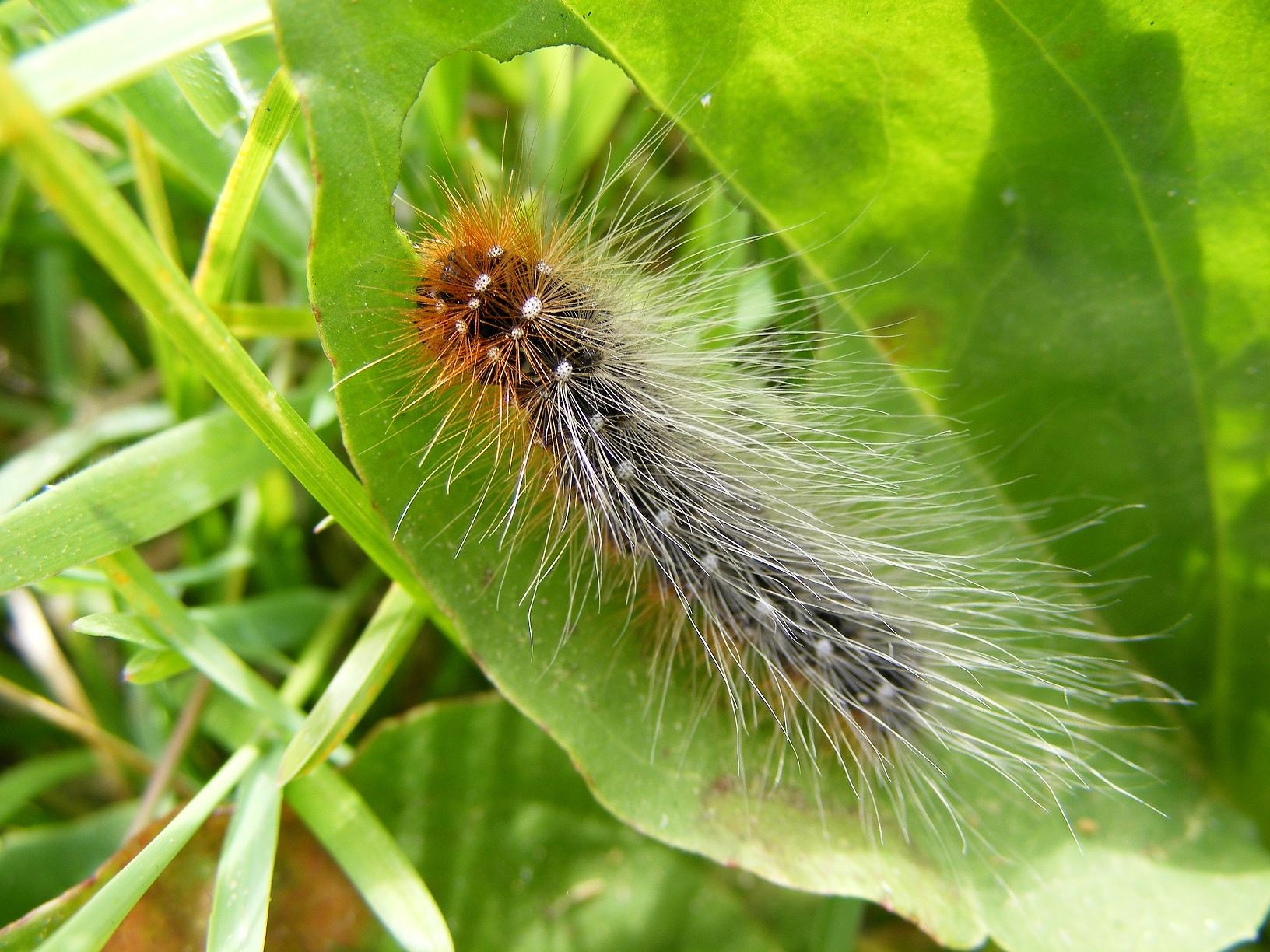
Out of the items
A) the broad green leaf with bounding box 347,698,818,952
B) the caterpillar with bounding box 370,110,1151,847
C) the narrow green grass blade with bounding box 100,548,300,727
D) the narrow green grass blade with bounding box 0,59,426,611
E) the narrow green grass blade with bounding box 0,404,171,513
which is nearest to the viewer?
the narrow green grass blade with bounding box 0,59,426,611

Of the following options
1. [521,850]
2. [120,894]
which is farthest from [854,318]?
[120,894]

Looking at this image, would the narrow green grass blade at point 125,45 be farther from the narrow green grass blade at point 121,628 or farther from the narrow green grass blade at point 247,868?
the narrow green grass blade at point 247,868

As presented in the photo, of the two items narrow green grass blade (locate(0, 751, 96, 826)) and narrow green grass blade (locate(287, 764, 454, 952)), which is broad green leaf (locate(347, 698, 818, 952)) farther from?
narrow green grass blade (locate(0, 751, 96, 826))

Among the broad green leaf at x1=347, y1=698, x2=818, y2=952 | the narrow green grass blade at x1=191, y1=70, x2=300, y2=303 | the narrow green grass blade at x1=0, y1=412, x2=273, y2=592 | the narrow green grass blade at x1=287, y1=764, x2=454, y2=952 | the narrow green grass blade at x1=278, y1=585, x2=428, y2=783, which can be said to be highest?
the narrow green grass blade at x1=191, y1=70, x2=300, y2=303

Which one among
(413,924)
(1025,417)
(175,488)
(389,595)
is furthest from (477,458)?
(1025,417)

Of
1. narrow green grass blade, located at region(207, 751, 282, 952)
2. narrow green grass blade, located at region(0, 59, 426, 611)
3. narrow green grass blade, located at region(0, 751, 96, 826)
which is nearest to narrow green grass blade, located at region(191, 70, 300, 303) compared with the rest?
narrow green grass blade, located at region(0, 59, 426, 611)

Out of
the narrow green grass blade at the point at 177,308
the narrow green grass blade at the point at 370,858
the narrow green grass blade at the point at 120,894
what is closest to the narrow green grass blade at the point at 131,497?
the narrow green grass blade at the point at 177,308

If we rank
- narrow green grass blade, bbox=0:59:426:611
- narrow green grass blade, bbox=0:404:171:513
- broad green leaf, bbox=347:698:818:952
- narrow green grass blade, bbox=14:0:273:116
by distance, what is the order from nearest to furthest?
1. narrow green grass blade, bbox=0:59:426:611
2. narrow green grass blade, bbox=14:0:273:116
3. broad green leaf, bbox=347:698:818:952
4. narrow green grass blade, bbox=0:404:171:513

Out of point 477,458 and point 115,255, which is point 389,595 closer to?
point 477,458
